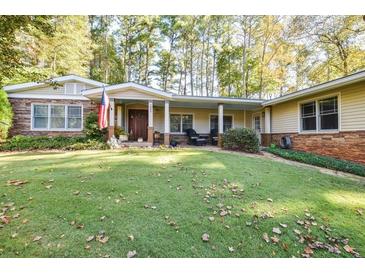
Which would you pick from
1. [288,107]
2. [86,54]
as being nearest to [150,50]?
[86,54]

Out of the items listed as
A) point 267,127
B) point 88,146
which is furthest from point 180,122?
point 88,146

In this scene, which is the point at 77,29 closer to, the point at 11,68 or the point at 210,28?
the point at 210,28

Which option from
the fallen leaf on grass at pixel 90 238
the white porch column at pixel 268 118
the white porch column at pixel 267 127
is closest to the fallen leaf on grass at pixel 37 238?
the fallen leaf on grass at pixel 90 238

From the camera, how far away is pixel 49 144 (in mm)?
10703

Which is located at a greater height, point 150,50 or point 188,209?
point 150,50

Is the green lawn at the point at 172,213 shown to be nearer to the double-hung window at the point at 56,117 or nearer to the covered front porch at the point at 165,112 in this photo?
the covered front porch at the point at 165,112

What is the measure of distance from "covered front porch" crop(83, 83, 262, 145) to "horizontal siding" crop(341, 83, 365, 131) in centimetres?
531

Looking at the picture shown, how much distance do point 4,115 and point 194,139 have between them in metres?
10.3

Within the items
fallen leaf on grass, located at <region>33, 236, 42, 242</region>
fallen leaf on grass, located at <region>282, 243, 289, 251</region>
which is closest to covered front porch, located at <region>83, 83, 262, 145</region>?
fallen leaf on grass, located at <region>33, 236, 42, 242</region>

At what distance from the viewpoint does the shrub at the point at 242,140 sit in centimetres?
1026

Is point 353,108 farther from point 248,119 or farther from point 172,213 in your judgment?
point 248,119

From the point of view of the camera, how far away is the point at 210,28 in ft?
68.7
